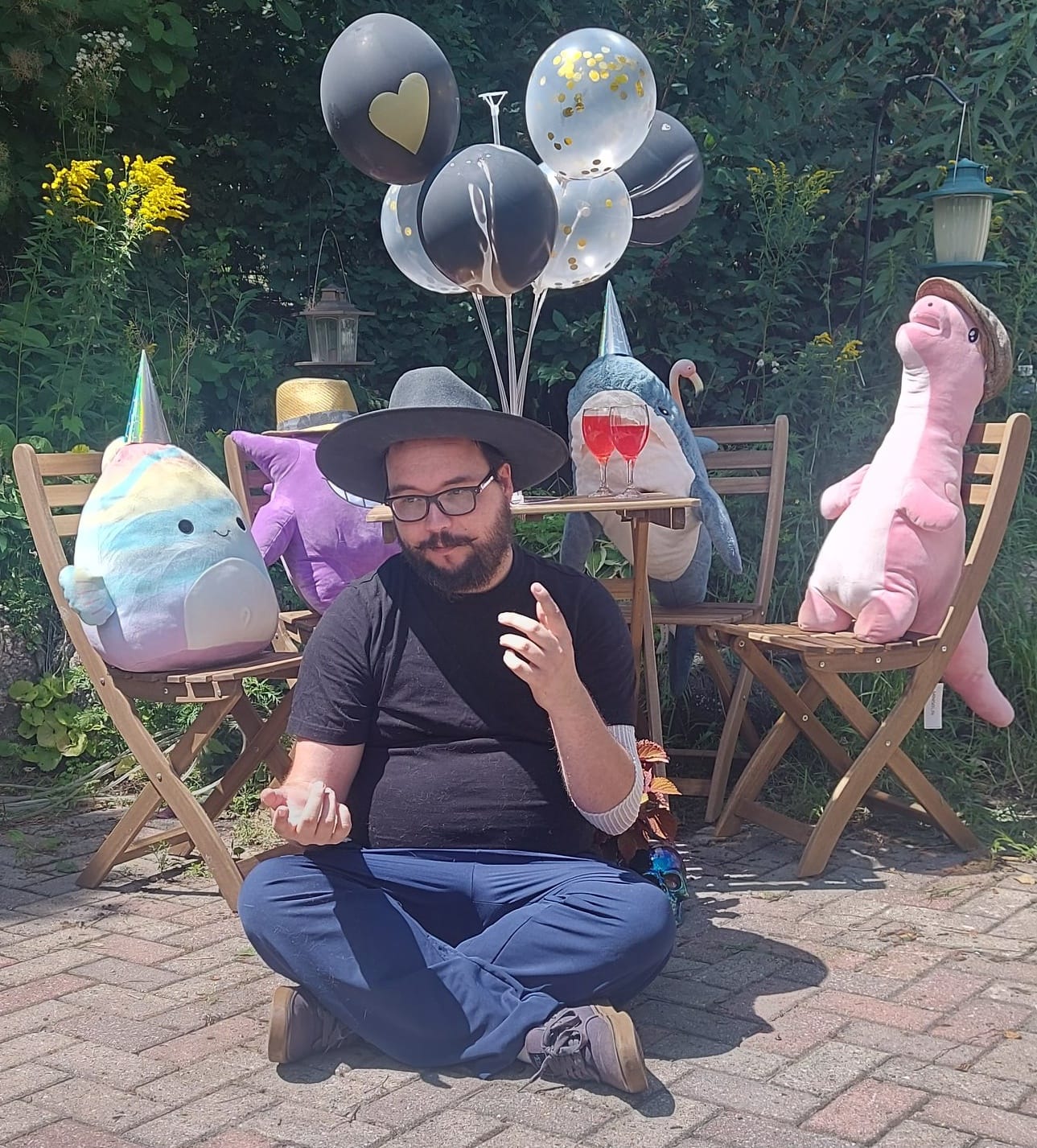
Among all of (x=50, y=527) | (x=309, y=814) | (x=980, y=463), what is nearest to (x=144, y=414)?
(x=50, y=527)

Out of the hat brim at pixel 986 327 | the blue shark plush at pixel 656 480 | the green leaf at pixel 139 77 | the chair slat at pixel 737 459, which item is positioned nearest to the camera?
the hat brim at pixel 986 327

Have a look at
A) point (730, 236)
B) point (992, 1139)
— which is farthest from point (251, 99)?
point (992, 1139)

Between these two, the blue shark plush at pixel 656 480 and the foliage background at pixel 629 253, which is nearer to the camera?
the blue shark plush at pixel 656 480

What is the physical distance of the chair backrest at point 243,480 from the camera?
4.63 meters

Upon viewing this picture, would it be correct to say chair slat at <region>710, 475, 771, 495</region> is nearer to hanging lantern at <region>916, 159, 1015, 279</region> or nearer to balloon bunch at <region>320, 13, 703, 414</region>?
balloon bunch at <region>320, 13, 703, 414</region>

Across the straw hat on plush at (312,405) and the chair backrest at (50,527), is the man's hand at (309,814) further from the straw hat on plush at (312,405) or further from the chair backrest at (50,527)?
the straw hat on plush at (312,405)

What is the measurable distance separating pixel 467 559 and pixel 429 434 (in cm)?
27

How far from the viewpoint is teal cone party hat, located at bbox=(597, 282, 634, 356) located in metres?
4.62

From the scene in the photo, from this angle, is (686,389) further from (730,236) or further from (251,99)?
(251,99)

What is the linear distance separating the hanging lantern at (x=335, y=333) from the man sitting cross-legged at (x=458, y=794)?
2537 mm

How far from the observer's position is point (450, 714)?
2.95 meters

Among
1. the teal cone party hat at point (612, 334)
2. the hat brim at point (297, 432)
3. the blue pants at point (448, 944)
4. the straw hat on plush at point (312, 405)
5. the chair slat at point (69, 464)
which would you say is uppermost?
the teal cone party hat at point (612, 334)

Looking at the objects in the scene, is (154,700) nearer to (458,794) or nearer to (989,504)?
(458,794)

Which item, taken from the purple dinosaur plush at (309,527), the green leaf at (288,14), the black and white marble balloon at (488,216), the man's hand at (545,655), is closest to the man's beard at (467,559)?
the man's hand at (545,655)
